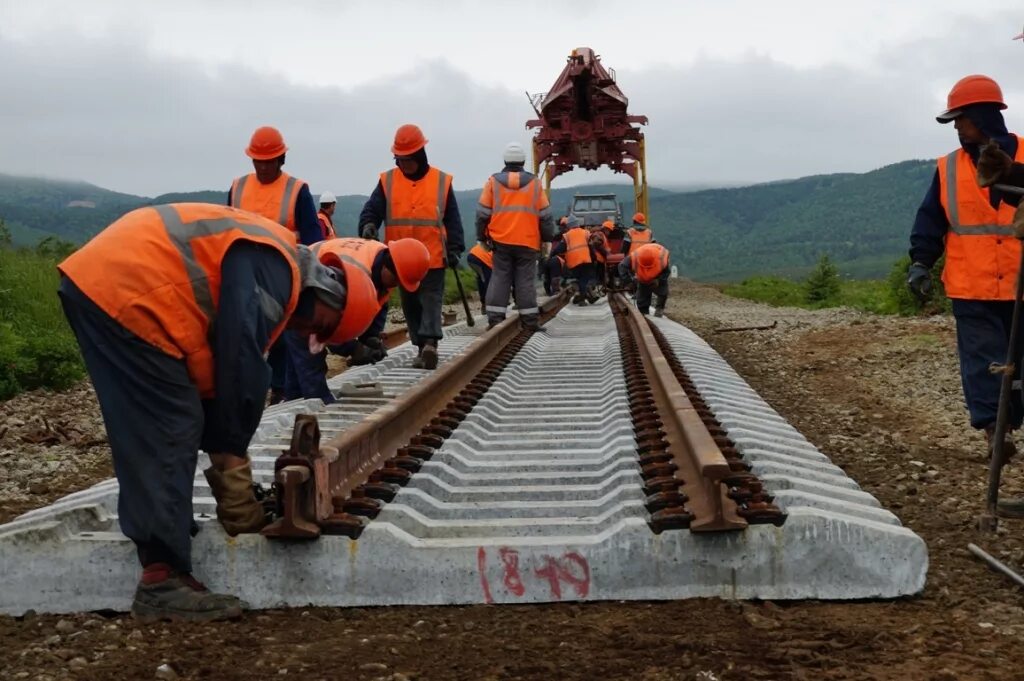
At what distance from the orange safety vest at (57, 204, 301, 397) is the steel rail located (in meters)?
1.41

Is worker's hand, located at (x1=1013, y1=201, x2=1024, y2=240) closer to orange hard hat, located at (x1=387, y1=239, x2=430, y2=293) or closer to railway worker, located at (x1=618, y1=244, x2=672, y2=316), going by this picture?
orange hard hat, located at (x1=387, y1=239, x2=430, y2=293)

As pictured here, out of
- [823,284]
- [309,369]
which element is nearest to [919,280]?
[309,369]

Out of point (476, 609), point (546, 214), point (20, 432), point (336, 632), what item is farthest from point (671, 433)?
point (546, 214)

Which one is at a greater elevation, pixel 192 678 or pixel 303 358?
pixel 303 358

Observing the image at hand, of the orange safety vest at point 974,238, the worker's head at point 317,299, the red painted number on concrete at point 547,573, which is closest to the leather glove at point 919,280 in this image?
the orange safety vest at point 974,238

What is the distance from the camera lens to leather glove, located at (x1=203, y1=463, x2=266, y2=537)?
3.21 m

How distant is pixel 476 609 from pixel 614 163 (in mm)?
23999

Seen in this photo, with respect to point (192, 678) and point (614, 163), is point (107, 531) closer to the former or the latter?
point (192, 678)

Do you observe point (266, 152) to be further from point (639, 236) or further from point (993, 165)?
point (639, 236)

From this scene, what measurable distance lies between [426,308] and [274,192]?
1629 millimetres

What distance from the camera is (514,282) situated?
10.1 metres

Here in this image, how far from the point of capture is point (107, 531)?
3459 millimetres

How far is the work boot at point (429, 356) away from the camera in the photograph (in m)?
7.41

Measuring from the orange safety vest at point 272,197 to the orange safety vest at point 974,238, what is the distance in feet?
11.7
